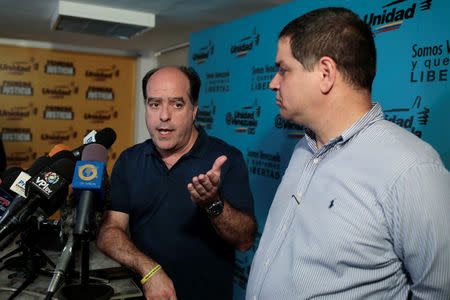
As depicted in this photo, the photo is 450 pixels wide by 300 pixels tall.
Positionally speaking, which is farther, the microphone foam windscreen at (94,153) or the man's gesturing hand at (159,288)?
the man's gesturing hand at (159,288)

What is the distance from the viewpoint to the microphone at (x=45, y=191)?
3.03ft

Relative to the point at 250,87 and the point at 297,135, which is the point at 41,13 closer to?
the point at 250,87

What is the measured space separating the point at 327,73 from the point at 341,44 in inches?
3.1

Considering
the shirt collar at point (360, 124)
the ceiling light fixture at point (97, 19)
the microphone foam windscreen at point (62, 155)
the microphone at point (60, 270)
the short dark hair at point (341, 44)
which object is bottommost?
the microphone at point (60, 270)

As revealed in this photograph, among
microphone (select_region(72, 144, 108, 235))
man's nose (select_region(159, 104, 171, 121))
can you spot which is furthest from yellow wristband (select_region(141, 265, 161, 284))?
man's nose (select_region(159, 104, 171, 121))

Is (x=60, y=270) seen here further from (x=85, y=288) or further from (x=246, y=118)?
(x=246, y=118)

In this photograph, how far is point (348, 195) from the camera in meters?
0.90

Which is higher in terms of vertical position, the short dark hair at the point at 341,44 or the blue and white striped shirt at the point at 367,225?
the short dark hair at the point at 341,44

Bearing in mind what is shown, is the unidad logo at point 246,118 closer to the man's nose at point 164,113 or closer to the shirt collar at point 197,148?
the shirt collar at point 197,148

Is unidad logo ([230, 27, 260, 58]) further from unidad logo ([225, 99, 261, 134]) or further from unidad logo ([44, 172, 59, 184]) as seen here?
unidad logo ([44, 172, 59, 184])

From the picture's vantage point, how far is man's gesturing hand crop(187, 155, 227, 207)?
44.2 inches

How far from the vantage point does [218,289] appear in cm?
149

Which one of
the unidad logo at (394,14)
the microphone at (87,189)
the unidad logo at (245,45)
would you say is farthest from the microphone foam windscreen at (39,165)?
the unidad logo at (245,45)

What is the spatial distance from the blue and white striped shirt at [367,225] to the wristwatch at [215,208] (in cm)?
26
